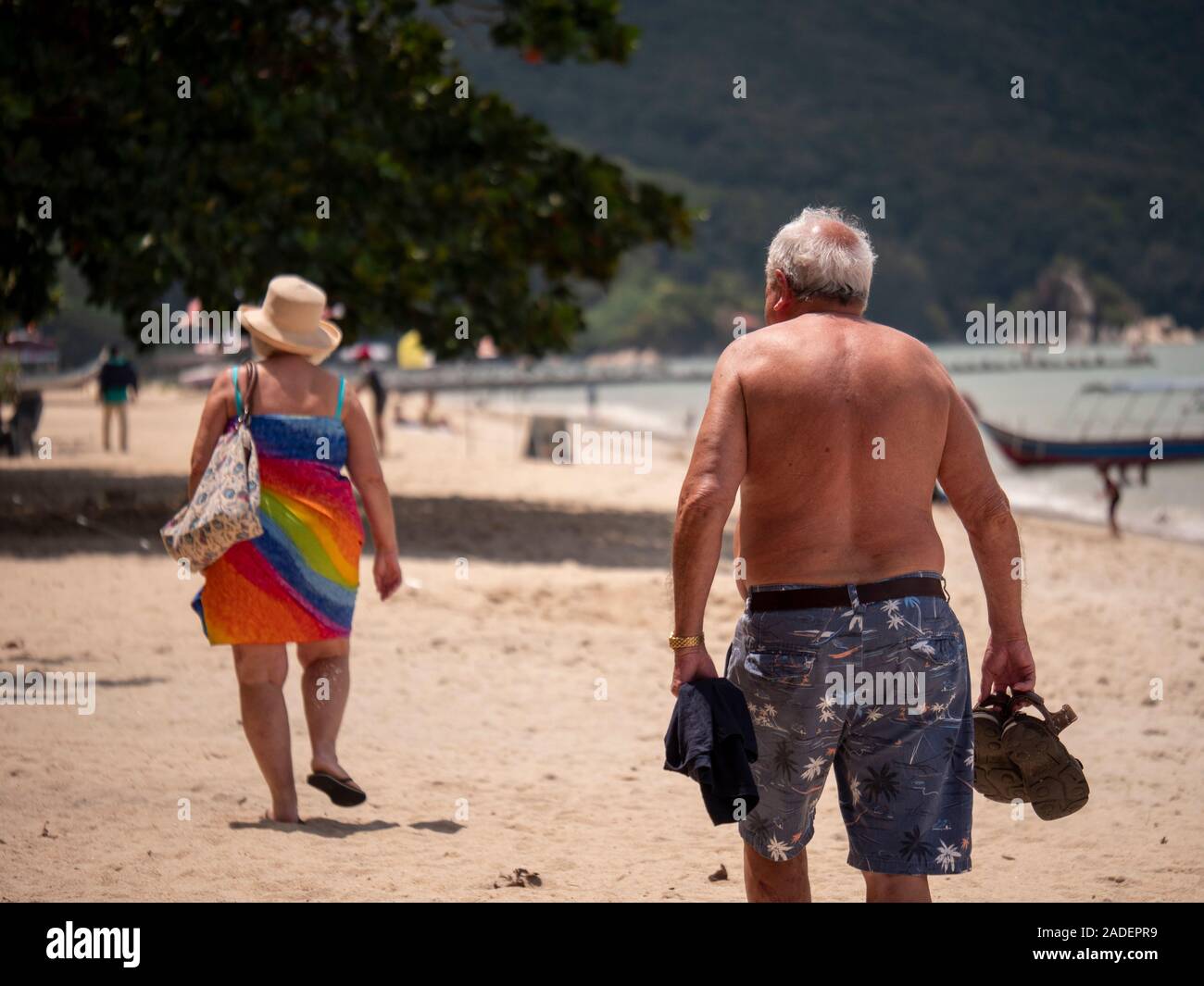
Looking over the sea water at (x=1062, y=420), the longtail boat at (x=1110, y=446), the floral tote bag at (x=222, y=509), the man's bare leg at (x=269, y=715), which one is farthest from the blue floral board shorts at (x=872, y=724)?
the longtail boat at (x=1110, y=446)

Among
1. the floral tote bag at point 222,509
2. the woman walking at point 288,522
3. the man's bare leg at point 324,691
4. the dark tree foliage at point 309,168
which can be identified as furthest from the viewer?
the dark tree foliage at point 309,168

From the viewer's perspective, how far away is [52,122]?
11.7 meters

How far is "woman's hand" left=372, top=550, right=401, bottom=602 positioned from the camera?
486 centimetres

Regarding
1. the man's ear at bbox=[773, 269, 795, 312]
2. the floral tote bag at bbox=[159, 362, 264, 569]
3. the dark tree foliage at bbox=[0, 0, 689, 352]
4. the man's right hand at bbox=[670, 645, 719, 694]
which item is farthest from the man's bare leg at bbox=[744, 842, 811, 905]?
the dark tree foliage at bbox=[0, 0, 689, 352]

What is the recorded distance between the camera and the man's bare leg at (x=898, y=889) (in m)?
3.10

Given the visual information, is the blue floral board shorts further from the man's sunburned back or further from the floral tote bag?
the floral tote bag

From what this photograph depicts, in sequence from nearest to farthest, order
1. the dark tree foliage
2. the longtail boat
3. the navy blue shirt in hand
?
the navy blue shirt in hand < the dark tree foliage < the longtail boat

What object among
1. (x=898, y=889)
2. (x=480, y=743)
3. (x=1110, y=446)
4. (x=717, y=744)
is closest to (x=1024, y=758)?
(x=898, y=889)

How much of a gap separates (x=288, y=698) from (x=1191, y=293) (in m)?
207

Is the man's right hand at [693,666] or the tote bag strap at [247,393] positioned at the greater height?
the tote bag strap at [247,393]

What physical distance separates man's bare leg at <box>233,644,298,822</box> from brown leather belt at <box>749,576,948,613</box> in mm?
2184

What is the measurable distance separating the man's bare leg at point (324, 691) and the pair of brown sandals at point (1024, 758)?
7.76ft

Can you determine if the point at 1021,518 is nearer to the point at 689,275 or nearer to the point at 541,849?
the point at 541,849

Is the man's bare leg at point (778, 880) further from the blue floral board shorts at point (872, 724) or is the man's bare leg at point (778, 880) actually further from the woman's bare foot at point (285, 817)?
the woman's bare foot at point (285, 817)
